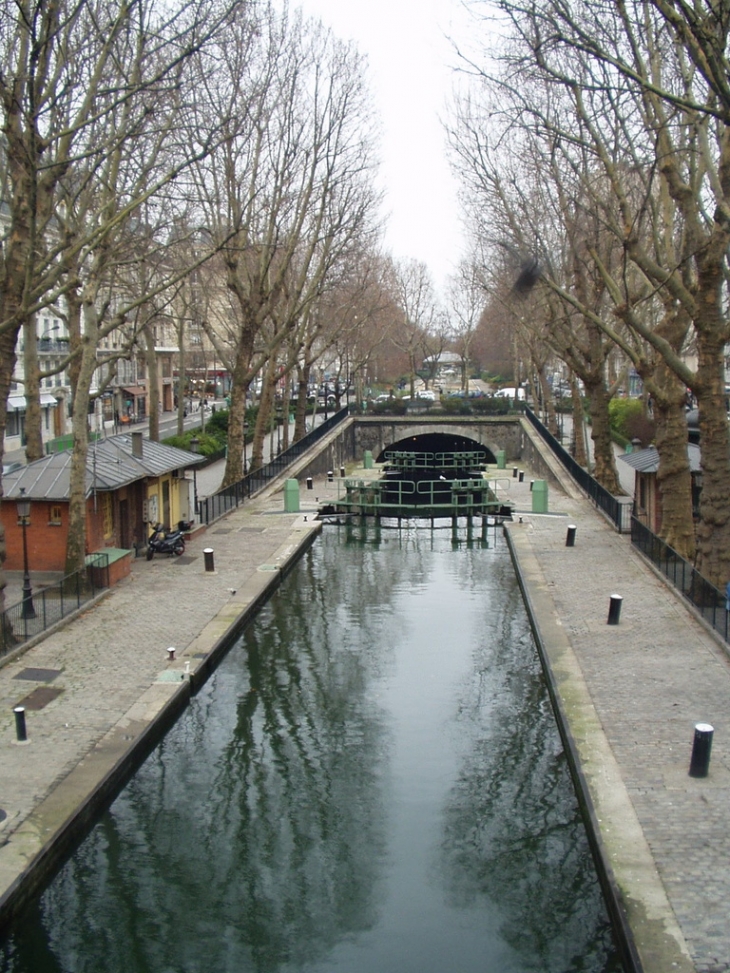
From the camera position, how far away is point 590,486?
39.4 metres

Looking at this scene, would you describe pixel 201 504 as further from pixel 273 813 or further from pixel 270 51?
pixel 273 813

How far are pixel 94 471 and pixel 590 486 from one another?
21373 mm

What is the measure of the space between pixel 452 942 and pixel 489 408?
183ft

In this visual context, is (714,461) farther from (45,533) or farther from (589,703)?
(45,533)

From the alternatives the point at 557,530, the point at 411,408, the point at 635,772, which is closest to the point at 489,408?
the point at 411,408

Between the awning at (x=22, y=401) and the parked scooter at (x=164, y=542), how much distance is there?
106 ft

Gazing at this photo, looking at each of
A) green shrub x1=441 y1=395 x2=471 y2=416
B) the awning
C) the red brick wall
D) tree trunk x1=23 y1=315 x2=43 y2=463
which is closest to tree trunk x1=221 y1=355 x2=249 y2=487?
tree trunk x1=23 y1=315 x2=43 y2=463

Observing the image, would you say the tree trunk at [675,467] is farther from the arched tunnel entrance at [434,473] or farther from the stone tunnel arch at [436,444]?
the stone tunnel arch at [436,444]

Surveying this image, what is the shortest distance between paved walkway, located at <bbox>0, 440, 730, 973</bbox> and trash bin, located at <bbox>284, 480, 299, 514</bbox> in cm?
827

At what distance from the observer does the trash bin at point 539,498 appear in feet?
124

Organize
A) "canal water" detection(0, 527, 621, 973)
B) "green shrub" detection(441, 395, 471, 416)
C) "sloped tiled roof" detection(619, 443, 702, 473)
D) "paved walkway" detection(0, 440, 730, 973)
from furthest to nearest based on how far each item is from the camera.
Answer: "green shrub" detection(441, 395, 471, 416) → "sloped tiled roof" detection(619, 443, 702, 473) → "canal water" detection(0, 527, 621, 973) → "paved walkway" detection(0, 440, 730, 973)

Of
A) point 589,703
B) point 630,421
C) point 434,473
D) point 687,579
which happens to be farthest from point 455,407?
point 589,703

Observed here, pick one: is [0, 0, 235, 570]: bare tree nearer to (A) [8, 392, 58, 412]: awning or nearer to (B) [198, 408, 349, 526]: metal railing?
(B) [198, 408, 349, 526]: metal railing

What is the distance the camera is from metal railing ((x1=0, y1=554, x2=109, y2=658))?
61.9 feet
